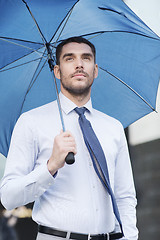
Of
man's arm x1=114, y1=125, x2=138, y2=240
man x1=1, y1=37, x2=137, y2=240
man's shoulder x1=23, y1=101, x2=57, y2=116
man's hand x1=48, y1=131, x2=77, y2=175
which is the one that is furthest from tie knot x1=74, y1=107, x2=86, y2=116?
man's hand x1=48, y1=131, x2=77, y2=175

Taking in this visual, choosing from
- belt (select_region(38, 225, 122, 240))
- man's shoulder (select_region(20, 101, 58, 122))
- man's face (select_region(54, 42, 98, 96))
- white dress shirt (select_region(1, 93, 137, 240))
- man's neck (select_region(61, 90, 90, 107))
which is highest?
man's face (select_region(54, 42, 98, 96))

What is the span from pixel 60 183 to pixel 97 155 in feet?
0.72

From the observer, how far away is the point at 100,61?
8.03ft

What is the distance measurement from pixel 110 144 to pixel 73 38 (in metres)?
0.59

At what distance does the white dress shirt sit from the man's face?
4.0 inches

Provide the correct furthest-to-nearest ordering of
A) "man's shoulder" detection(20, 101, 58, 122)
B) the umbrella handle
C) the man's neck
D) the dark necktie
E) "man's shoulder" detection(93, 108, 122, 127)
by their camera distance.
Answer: "man's shoulder" detection(93, 108, 122, 127) → the man's neck → "man's shoulder" detection(20, 101, 58, 122) → the dark necktie → the umbrella handle

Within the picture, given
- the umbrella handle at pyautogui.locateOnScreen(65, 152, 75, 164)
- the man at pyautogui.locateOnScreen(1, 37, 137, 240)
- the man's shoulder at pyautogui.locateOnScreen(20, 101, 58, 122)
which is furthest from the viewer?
the man's shoulder at pyautogui.locateOnScreen(20, 101, 58, 122)

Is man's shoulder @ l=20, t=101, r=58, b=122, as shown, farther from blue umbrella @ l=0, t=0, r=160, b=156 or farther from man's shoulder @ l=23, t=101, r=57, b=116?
blue umbrella @ l=0, t=0, r=160, b=156

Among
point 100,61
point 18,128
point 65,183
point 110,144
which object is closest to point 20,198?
point 65,183

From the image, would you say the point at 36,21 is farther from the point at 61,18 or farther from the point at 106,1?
the point at 106,1

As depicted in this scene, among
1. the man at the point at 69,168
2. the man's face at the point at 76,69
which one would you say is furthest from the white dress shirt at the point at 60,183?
the man's face at the point at 76,69

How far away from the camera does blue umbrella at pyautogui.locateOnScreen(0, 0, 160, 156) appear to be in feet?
6.77

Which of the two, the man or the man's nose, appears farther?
the man's nose

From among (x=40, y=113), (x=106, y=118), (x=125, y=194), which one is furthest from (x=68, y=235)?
(x=106, y=118)
